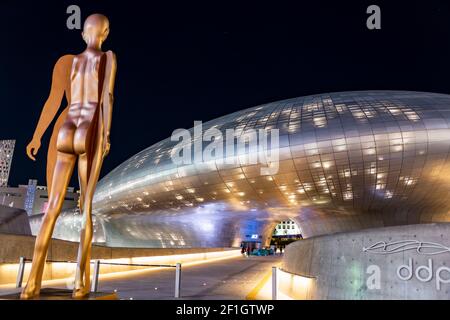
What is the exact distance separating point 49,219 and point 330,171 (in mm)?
27965

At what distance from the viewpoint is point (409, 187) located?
1228 inches

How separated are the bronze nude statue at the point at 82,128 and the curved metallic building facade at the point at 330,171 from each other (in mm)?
25911

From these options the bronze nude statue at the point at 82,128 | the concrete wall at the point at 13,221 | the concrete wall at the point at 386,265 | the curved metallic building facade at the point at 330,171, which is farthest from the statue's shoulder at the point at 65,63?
the curved metallic building facade at the point at 330,171

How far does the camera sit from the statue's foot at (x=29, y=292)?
4875mm

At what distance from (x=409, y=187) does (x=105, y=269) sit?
2691 centimetres

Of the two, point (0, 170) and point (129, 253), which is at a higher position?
point (0, 170)

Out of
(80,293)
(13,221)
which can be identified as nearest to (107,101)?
(80,293)

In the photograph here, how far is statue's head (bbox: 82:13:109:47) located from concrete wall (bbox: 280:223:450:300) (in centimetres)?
567

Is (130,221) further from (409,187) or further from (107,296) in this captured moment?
(107,296)

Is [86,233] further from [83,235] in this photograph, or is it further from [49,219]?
[49,219]

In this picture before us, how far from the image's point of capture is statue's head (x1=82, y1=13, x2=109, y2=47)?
6.00 metres

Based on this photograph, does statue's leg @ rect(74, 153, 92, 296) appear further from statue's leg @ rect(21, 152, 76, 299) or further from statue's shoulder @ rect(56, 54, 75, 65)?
statue's shoulder @ rect(56, 54, 75, 65)

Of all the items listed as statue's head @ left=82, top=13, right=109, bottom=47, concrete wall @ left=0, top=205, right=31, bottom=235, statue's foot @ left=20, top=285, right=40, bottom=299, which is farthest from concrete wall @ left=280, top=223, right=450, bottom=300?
concrete wall @ left=0, top=205, right=31, bottom=235
